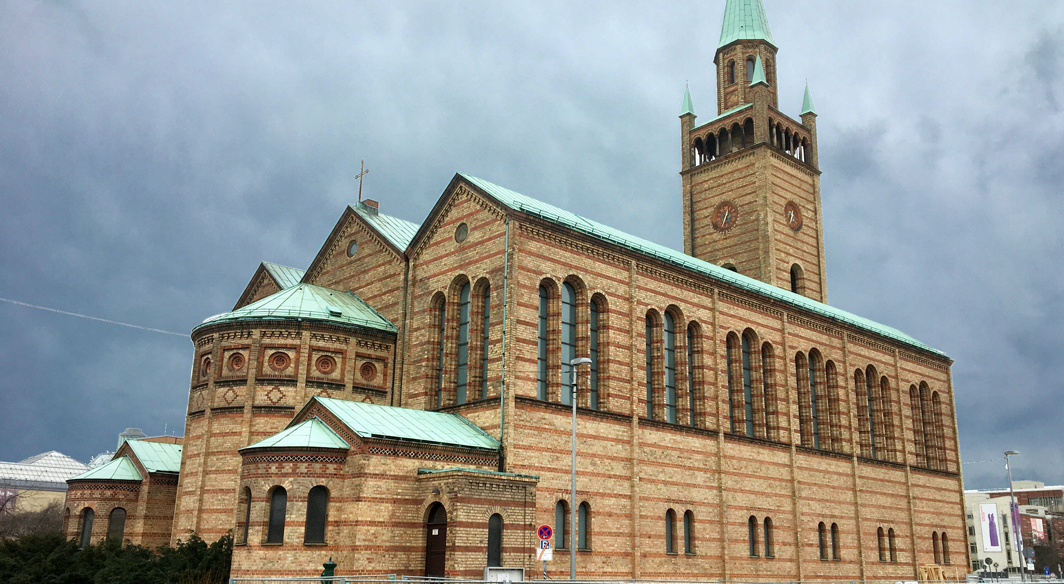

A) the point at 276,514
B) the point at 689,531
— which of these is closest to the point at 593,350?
the point at 689,531

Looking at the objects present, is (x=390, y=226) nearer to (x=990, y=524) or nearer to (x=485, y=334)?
(x=485, y=334)

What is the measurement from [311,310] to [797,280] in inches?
1270

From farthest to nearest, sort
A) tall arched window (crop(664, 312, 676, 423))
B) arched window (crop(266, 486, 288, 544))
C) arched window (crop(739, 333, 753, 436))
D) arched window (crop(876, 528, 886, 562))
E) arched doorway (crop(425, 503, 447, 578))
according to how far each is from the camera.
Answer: arched window (crop(876, 528, 886, 562)) → arched window (crop(739, 333, 753, 436)) → tall arched window (crop(664, 312, 676, 423)) → arched doorway (crop(425, 503, 447, 578)) → arched window (crop(266, 486, 288, 544))

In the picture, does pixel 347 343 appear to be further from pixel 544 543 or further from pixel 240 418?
pixel 544 543

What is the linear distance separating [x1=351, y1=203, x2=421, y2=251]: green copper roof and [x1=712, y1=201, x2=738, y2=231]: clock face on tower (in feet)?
71.7

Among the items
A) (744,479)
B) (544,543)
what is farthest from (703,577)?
(544,543)

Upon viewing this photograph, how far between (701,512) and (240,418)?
1838 cm

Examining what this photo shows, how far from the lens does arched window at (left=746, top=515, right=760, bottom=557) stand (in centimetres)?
3653

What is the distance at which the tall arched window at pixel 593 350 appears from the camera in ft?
107

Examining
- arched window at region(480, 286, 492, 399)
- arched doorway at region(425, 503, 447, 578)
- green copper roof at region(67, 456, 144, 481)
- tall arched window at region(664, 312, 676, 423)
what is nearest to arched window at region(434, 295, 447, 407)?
arched window at region(480, 286, 492, 399)

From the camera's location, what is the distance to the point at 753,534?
3694cm

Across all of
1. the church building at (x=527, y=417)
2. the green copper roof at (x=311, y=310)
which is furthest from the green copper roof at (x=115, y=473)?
the green copper roof at (x=311, y=310)

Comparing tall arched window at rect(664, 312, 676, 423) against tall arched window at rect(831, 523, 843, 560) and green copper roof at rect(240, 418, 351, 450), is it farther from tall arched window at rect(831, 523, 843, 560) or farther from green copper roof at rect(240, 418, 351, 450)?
green copper roof at rect(240, 418, 351, 450)

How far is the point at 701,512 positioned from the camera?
3450cm
